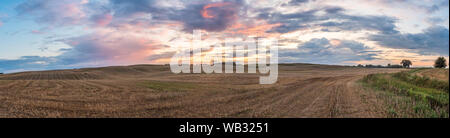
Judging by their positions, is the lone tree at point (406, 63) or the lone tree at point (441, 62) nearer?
the lone tree at point (441, 62)

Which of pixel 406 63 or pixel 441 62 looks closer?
pixel 441 62

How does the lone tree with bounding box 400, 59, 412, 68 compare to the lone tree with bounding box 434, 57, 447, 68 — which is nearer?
the lone tree with bounding box 434, 57, 447, 68
